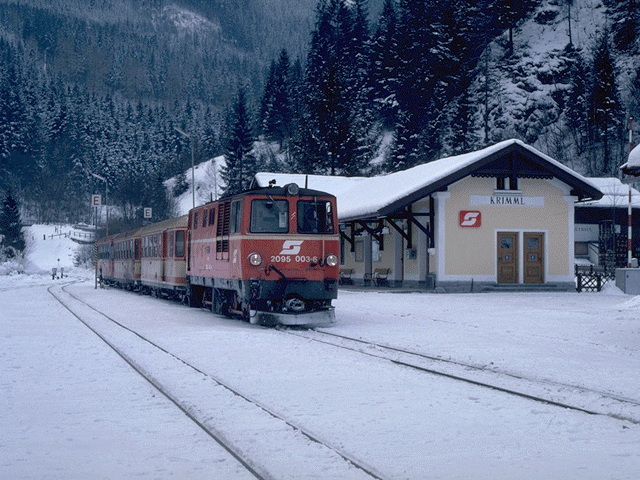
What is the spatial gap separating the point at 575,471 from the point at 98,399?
196 inches

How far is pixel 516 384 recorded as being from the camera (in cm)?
934

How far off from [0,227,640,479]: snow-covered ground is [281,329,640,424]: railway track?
0.10m

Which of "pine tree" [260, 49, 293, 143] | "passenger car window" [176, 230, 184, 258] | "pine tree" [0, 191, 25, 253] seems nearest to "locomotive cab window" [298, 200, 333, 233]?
"passenger car window" [176, 230, 184, 258]

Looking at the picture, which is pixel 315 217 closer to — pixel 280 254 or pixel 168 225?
pixel 280 254

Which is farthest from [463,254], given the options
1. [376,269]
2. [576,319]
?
[576,319]

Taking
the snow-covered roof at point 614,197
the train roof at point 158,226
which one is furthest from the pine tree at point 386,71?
the train roof at point 158,226

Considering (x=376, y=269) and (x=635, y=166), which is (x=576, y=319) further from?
(x=376, y=269)

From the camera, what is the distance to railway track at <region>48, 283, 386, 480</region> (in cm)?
564

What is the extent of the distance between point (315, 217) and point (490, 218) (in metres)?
15.7

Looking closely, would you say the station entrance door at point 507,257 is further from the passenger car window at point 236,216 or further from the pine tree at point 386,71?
the pine tree at point 386,71

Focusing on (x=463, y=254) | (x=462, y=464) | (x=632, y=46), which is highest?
(x=632, y=46)

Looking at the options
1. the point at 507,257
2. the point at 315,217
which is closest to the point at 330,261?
the point at 315,217

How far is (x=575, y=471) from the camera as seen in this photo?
556 centimetres

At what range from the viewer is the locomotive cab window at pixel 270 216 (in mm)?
16812
